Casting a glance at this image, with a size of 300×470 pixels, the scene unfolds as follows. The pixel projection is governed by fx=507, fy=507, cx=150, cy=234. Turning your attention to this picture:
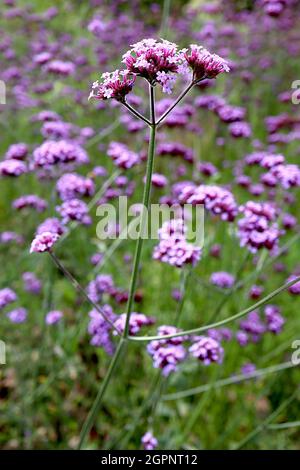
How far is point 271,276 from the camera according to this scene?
376 cm

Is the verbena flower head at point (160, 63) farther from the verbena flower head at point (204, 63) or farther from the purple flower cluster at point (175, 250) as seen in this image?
the purple flower cluster at point (175, 250)

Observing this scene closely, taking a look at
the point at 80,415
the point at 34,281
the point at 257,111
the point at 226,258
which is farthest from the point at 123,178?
the point at 257,111

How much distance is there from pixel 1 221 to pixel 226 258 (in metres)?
2.02

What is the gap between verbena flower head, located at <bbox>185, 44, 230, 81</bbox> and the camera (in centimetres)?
134

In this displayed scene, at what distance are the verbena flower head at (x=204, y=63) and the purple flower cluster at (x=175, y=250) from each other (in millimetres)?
701

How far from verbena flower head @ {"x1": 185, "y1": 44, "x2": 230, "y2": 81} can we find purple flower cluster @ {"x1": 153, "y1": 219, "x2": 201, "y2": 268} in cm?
70

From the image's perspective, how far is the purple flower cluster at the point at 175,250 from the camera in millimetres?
1862

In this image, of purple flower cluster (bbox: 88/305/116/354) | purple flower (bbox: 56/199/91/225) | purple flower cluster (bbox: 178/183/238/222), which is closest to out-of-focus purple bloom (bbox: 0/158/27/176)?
purple flower (bbox: 56/199/91/225)

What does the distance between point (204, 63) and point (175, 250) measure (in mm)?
750

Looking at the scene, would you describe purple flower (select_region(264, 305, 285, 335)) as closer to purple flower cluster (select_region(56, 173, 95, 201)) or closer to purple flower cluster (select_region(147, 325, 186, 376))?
purple flower cluster (select_region(147, 325, 186, 376))

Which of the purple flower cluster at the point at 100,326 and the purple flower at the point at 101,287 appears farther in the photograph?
the purple flower at the point at 101,287

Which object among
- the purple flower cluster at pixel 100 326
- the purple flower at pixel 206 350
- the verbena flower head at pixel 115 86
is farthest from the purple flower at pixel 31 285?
the verbena flower head at pixel 115 86
